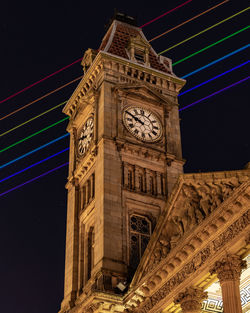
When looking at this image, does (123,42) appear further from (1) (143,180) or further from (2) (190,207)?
(2) (190,207)

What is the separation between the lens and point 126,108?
180ft

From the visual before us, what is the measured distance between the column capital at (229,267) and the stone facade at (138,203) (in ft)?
0.17

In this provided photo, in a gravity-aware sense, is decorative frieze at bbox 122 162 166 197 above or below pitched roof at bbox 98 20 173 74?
below

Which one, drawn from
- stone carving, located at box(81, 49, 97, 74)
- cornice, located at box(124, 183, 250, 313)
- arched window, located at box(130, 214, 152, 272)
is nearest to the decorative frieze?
arched window, located at box(130, 214, 152, 272)

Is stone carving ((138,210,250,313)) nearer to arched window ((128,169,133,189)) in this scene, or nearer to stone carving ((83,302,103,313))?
stone carving ((83,302,103,313))

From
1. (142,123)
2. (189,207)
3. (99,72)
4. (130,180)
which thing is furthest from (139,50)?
(189,207)

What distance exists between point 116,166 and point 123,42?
51.6 feet

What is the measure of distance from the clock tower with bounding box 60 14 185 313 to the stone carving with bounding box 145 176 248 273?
5.09 m

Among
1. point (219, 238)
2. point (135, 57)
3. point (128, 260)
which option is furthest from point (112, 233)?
point (135, 57)

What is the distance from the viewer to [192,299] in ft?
121

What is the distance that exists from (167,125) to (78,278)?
49.7 ft

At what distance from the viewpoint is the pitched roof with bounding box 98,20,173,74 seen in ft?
197

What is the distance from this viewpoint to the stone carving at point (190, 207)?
35.9 metres

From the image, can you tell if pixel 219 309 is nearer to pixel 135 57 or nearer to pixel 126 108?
pixel 126 108
